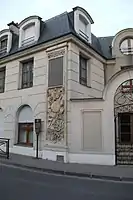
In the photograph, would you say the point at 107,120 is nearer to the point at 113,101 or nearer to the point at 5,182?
the point at 113,101

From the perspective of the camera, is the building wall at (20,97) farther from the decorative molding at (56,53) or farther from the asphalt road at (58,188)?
the asphalt road at (58,188)

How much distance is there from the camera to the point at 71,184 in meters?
5.95

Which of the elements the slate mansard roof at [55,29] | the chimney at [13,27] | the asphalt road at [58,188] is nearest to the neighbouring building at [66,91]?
the slate mansard roof at [55,29]

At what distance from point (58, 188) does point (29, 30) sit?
10.8 metres

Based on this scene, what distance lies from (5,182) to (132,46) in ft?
43.5

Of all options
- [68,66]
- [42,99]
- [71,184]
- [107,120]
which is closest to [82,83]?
[68,66]

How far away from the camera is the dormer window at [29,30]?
12703 millimetres

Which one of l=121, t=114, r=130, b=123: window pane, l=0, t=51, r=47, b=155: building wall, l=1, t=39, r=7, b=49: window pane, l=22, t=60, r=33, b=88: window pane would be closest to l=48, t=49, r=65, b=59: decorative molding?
l=0, t=51, r=47, b=155: building wall

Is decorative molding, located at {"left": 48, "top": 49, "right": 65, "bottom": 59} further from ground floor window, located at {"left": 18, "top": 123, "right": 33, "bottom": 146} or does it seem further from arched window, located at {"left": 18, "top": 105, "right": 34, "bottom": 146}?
ground floor window, located at {"left": 18, "top": 123, "right": 33, "bottom": 146}

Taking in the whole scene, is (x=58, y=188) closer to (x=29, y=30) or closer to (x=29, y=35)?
(x=29, y=35)

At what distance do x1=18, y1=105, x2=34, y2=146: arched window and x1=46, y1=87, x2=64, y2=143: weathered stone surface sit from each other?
1819 mm

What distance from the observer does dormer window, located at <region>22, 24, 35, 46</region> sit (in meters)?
13.1

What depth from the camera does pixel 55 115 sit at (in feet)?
34.4

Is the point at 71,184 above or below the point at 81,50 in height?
below
